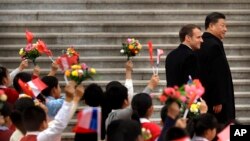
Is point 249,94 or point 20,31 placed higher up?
point 20,31

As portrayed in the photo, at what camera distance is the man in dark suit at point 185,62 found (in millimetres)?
10195

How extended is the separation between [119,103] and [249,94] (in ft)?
14.7

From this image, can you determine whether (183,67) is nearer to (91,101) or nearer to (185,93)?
(91,101)

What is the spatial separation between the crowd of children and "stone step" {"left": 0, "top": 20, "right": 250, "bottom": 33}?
393 centimetres

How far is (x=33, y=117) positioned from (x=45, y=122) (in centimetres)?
15

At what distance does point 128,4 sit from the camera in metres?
15.1

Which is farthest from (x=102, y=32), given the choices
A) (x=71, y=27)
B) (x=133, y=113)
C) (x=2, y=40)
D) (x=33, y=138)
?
(x=33, y=138)

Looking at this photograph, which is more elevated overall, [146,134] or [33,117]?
[33,117]

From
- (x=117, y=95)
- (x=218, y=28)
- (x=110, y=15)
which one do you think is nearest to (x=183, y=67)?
(x=218, y=28)

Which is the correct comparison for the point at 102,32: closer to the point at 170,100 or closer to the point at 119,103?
the point at 119,103

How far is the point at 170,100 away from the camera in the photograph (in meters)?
6.90

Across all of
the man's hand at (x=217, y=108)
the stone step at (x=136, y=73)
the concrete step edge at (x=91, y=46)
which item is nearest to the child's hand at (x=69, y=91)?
the man's hand at (x=217, y=108)

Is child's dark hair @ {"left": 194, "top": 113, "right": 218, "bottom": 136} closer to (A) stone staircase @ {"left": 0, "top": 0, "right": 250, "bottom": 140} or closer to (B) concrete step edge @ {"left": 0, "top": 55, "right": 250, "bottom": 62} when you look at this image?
(A) stone staircase @ {"left": 0, "top": 0, "right": 250, "bottom": 140}

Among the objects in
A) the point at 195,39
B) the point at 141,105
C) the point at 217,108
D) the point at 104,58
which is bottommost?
the point at 217,108
